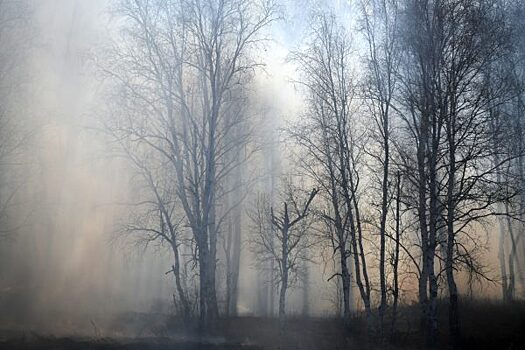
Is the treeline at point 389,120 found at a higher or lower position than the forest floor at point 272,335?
higher

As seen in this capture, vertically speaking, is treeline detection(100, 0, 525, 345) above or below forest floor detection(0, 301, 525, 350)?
above

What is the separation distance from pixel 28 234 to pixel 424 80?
21614 mm

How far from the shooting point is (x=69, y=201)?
92.9ft

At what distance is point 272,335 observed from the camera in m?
22.2

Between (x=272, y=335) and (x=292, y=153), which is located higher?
(x=292, y=153)

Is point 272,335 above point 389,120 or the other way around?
the other way around

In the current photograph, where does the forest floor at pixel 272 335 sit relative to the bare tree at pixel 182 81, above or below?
below

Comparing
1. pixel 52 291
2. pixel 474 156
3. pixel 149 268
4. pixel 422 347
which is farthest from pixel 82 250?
pixel 474 156

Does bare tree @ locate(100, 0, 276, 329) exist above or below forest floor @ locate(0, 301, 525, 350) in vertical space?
above

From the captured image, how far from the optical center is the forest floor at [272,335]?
1597 cm

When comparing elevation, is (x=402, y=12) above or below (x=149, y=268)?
above

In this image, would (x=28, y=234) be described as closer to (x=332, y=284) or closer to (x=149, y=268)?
(x=149, y=268)

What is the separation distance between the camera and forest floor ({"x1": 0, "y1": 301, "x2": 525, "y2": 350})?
16.0m

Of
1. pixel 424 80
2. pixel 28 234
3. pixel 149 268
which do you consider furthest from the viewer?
pixel 149 268
